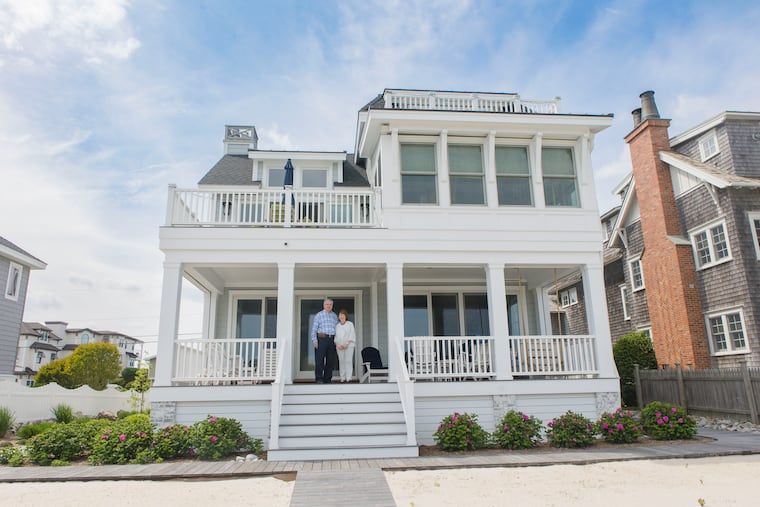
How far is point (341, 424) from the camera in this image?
8672mm

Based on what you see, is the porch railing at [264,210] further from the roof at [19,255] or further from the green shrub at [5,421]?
the roof at [19,255]

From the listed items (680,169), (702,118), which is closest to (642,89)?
(702,118)

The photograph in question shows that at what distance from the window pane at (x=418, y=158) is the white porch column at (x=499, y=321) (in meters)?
2.68

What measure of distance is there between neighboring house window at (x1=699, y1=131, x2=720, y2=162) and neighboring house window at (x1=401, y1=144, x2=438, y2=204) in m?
11.8

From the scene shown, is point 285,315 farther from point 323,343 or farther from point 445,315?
point 445,315

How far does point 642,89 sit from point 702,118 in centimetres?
236

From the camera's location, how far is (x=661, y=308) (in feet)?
58.1

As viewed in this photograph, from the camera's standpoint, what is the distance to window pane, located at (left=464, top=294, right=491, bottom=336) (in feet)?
43.6

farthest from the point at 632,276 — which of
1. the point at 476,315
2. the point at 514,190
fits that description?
the point at 514,190

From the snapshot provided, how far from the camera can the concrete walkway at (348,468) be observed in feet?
20.0

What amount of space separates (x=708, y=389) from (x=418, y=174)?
9.25m

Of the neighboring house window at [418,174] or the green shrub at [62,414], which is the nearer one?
the neighboring house window at [418,174]

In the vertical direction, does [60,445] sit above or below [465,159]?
below

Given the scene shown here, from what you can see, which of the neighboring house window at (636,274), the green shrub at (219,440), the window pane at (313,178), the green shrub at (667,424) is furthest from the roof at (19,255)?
the neighboring house window at (636,274)
